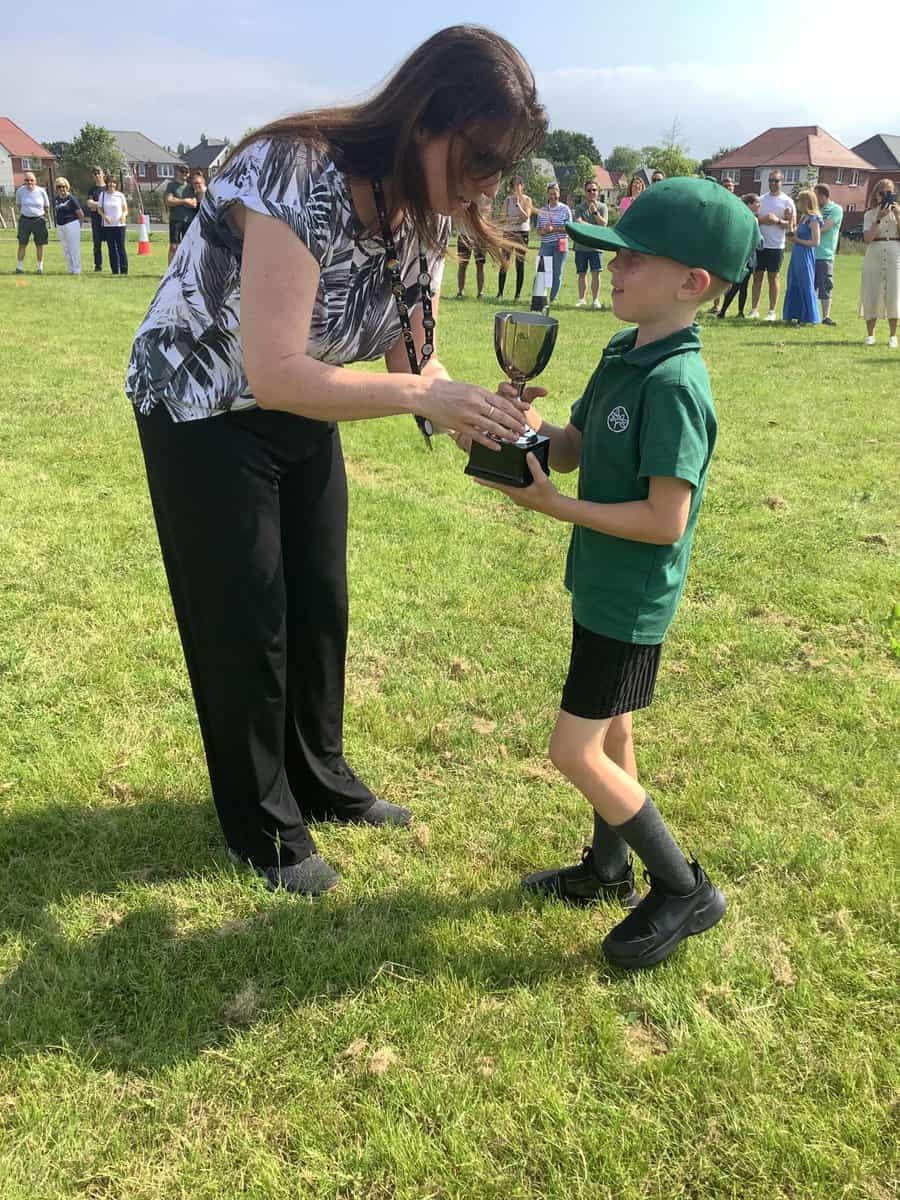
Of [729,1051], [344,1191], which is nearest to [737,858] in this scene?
[729,1051]

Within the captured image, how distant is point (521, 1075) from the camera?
209 cm

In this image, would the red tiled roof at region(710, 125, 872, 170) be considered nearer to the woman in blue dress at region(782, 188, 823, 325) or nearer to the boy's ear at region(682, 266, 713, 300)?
the woman in blue dress at region(782, 188, 823, 325)

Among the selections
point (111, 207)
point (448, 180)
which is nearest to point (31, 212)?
point (111, 207)

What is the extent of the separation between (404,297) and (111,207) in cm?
1819

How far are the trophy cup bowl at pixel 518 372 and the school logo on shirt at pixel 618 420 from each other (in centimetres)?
15

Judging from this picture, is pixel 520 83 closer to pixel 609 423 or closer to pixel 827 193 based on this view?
pixel 609 423

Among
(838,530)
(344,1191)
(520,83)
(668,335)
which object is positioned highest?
(520,83)

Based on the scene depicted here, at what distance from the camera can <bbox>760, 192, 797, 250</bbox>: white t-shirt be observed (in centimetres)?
1402

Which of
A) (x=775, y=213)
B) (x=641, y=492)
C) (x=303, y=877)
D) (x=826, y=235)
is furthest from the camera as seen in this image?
(x=775, y=213)

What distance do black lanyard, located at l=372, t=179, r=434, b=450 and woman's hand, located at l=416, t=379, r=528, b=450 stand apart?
0.10m

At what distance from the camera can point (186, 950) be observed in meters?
2.46

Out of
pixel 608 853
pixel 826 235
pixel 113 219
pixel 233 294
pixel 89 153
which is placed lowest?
pixel 608 853

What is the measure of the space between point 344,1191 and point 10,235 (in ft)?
121

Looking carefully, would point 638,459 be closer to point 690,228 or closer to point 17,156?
point 690,228
